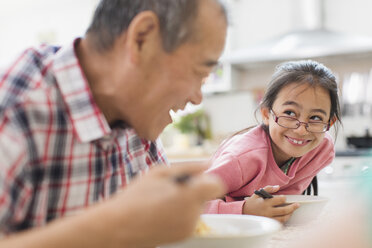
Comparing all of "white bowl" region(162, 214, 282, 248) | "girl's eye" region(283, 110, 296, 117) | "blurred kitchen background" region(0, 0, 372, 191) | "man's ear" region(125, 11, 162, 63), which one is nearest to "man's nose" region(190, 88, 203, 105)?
"man's ear" region(125, 11, 162, 63)

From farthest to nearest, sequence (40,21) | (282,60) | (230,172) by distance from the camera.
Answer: (40,21) → (282,60) → (230,172)

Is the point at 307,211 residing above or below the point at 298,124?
below

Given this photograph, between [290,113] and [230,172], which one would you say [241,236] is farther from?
[290,113]

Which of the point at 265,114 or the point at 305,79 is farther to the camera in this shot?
the point at 265,114

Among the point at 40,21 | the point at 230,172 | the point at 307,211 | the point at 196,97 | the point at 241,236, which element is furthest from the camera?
the point at 40,21

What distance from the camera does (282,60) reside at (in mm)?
3756

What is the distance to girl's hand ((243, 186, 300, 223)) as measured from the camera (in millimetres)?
962

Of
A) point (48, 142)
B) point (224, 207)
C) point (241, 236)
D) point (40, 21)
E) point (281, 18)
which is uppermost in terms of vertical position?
point (40, 21)

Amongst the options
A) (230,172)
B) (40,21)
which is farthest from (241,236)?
(40,21)

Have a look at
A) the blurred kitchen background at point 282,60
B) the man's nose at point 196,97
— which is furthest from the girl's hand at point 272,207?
the blurred kitchen background at point 282,60

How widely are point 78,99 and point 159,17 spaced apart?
0.18 meters

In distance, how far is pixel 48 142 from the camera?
2.01 ft

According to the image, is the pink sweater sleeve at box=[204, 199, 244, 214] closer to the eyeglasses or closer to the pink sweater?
the pink sweater

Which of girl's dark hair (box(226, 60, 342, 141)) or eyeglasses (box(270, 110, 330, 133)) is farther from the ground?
girl's dark hair (box(226, 60, 342, 141))
